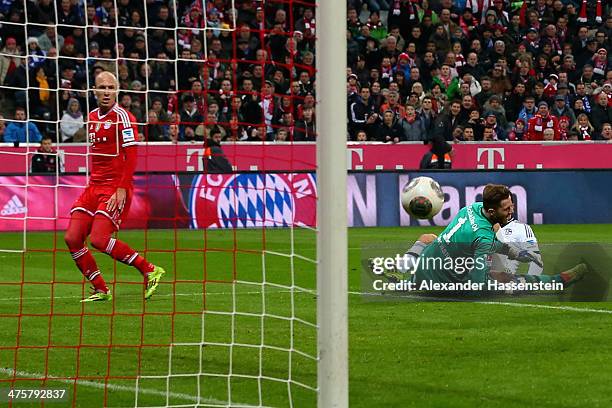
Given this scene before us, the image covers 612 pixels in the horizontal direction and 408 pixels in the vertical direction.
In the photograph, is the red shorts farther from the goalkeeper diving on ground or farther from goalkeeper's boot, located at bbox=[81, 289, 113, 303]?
the goalkeeper diving on ground

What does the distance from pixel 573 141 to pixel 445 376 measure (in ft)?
58.2

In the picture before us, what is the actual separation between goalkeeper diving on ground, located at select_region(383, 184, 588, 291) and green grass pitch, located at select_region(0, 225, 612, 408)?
0.30m

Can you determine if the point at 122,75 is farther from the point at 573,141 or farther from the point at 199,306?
the point at 573,141

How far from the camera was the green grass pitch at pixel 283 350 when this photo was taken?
7.29 meters

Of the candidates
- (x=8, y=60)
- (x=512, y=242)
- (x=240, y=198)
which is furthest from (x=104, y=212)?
(x=240, y=198)

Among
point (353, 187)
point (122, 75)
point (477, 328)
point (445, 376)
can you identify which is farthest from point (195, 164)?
point (445, 376)

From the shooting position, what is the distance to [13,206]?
1977 cm

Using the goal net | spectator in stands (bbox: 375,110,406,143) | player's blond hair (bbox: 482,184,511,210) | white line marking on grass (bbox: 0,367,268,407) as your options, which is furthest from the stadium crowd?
white line marking on grass (bbox: 0,367,268,407)

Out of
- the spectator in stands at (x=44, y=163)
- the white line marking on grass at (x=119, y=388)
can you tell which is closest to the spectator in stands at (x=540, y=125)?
the spectator in stands at (x=44, y=163)

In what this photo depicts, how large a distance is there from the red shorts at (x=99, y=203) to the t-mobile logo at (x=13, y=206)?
8330mm

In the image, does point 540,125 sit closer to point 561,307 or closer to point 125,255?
point 561,307

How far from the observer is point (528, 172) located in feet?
72.6

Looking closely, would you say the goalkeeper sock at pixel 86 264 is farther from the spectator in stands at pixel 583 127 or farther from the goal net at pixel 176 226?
the spectator in stands at pixel 583 127

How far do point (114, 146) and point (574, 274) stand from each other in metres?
4.27
